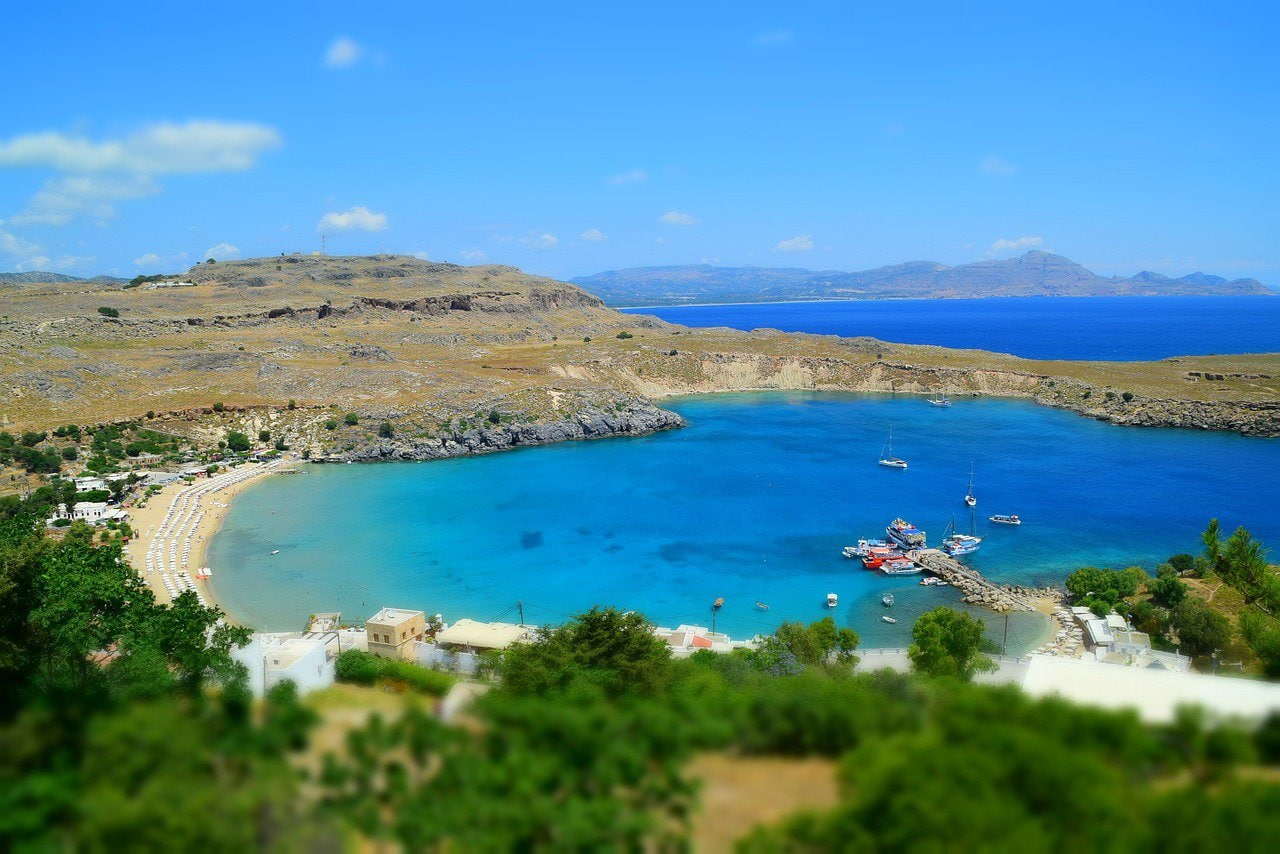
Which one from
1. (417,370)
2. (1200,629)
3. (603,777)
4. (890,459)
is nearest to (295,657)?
(603,777)

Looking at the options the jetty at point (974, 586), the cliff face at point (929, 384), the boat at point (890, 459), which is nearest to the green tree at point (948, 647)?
the jetty at point (974, 586)

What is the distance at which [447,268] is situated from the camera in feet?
536

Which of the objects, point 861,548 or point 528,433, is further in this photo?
point 528,433

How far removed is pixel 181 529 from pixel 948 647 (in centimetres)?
4225

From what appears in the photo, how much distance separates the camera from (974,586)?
3584 centimetres

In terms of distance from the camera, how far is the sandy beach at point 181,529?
35.3 meters

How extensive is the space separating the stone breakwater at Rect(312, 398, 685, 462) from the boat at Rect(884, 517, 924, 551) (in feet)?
119

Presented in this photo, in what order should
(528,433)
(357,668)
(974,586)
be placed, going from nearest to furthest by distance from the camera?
(357,668), (974,586), (528,433)

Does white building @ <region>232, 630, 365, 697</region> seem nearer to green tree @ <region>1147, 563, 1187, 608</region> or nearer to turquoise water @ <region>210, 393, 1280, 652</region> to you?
turquoise water @ <region>210, 393, 1280, 652</region>

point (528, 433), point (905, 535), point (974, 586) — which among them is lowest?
point (974, 586)

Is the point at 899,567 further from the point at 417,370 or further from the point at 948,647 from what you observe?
the point at 417,370

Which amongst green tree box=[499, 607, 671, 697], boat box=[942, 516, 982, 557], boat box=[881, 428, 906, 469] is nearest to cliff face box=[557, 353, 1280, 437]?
boat box=[881, 428, 906, 469]

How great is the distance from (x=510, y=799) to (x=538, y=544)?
36.4 m

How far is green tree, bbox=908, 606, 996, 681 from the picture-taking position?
2353cm
